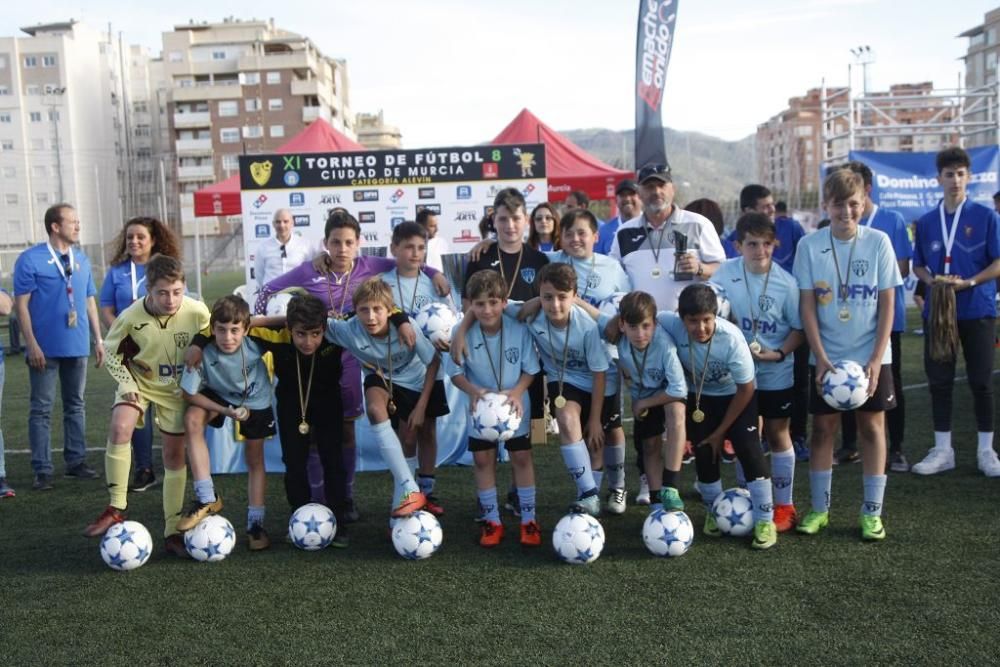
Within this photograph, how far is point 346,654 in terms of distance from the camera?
11.5 ft

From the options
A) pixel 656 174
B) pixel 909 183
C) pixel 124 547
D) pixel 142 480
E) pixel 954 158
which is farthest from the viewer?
pixel 909 183

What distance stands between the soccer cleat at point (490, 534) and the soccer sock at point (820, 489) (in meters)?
1.76

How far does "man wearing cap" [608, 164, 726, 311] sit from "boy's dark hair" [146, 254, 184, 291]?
2749mm

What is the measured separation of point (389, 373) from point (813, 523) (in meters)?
2.51

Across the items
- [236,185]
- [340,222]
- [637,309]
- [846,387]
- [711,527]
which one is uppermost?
[236,185]

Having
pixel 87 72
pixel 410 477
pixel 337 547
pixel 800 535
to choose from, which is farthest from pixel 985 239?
pixel 87 72

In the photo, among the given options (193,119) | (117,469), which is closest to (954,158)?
(117,469)

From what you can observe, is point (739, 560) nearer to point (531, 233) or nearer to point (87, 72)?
point (531, 233)

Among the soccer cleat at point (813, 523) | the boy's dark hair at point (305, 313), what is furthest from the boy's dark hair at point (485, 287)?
the soccer cleat at point (813, 523)

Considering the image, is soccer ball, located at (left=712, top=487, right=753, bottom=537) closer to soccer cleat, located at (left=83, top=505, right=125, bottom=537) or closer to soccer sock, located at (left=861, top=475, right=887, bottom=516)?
soccer sock, located at (left=861, top=475, right=887, bottom=516)

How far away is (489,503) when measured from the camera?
4871 mm

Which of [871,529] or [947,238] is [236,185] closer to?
[947,238]

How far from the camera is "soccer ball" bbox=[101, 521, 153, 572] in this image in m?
4.52

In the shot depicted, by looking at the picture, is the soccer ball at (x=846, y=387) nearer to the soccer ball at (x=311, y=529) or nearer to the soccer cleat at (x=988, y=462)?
the soccer cleat at (x=988, y=462)
